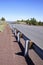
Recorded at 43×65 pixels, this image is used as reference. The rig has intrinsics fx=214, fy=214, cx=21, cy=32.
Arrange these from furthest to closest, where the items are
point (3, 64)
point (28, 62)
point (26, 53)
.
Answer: point (26, 53) → point (28, 62) → point (3, 64)

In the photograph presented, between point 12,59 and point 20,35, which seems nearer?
point 12,59

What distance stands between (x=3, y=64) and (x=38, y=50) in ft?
4.88

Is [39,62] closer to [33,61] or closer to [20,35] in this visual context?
[33,61]

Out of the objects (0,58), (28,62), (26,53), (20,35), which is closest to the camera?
(28,62)

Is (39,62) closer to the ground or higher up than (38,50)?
closer to the ground

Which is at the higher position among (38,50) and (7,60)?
(38,50)

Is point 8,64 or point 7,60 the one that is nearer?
point 8,64

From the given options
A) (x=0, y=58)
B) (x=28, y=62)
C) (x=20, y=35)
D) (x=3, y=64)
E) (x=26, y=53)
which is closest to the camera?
(x=3, y=64)

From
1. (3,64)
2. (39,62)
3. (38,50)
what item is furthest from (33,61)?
(3,64)

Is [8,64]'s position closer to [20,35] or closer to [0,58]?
[0,58]

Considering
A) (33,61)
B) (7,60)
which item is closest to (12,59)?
(7,60)

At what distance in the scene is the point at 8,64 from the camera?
840 centimetres

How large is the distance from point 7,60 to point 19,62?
0.60m

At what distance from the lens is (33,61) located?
30.2 ft
